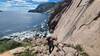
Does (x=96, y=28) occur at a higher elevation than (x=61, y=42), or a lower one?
higher

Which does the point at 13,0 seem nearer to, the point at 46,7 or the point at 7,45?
the point at 46,7

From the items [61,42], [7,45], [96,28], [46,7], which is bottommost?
[46,7]

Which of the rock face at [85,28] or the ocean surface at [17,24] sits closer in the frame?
the rock face at [85,28]

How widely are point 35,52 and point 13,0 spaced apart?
106m

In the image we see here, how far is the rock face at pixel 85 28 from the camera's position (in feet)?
43.8

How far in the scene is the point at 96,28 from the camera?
1386 cm

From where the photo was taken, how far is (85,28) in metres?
14.5

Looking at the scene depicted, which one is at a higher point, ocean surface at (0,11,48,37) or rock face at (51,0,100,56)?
rock face at (51,0,100,56)

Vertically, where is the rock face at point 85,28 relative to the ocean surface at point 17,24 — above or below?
above

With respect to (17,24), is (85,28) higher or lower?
higher

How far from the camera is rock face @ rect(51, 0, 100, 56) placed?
43.8 feet

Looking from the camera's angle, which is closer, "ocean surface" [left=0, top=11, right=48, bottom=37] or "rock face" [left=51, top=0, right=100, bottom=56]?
"rock face" [left=51, top=0, right=100, bottom=56]

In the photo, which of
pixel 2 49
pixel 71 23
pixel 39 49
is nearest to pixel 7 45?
pixel 2 49

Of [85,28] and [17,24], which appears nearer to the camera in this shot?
[85,28]
